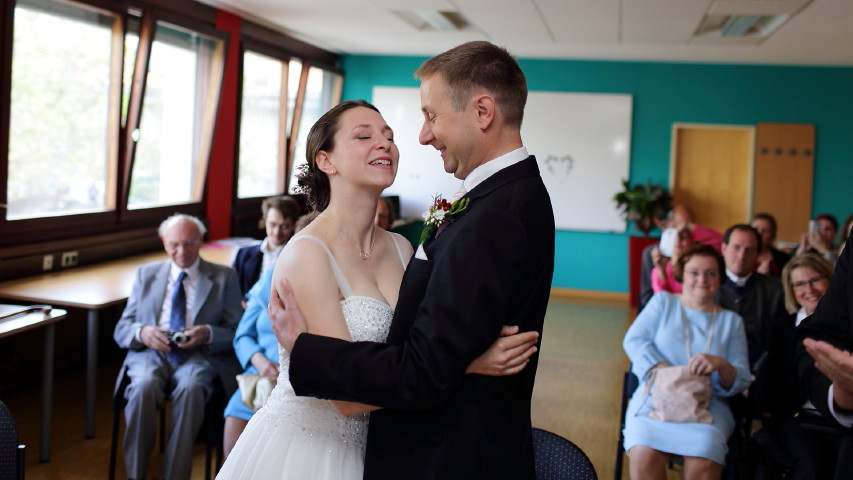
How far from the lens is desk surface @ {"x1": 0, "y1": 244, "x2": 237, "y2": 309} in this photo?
4.62m

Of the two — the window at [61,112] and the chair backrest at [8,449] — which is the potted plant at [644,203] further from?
the chair backrest at [8,449]

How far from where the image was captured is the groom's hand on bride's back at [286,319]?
163 cm

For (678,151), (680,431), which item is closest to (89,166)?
(680,431)

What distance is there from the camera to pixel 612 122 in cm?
1065

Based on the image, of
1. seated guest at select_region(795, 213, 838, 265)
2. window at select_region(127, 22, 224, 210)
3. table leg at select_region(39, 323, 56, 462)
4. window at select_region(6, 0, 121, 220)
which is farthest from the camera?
window at select_region(127, 22, 224, 210)

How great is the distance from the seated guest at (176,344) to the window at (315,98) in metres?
5.73

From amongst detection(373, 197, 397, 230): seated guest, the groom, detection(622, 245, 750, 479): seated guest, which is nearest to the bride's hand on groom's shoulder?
the groom

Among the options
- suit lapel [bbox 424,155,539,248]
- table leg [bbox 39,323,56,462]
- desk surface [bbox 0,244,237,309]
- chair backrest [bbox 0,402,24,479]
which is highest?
suit lapel [bbox 424,155,539,248]

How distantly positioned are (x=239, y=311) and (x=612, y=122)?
735 cm

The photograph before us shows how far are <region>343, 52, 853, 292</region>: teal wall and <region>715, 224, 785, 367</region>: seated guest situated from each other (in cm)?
569

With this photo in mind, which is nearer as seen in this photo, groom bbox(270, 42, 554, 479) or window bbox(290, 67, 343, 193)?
groom bbox(270, 42, 554, 479)

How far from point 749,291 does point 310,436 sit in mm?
3663

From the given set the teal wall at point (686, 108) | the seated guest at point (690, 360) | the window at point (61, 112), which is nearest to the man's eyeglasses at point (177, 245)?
the window at point (61, 112)

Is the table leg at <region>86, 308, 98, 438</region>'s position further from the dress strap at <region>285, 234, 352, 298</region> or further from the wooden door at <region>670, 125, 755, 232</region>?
the wooden door at <region>670, 125, 755, 232</region>
